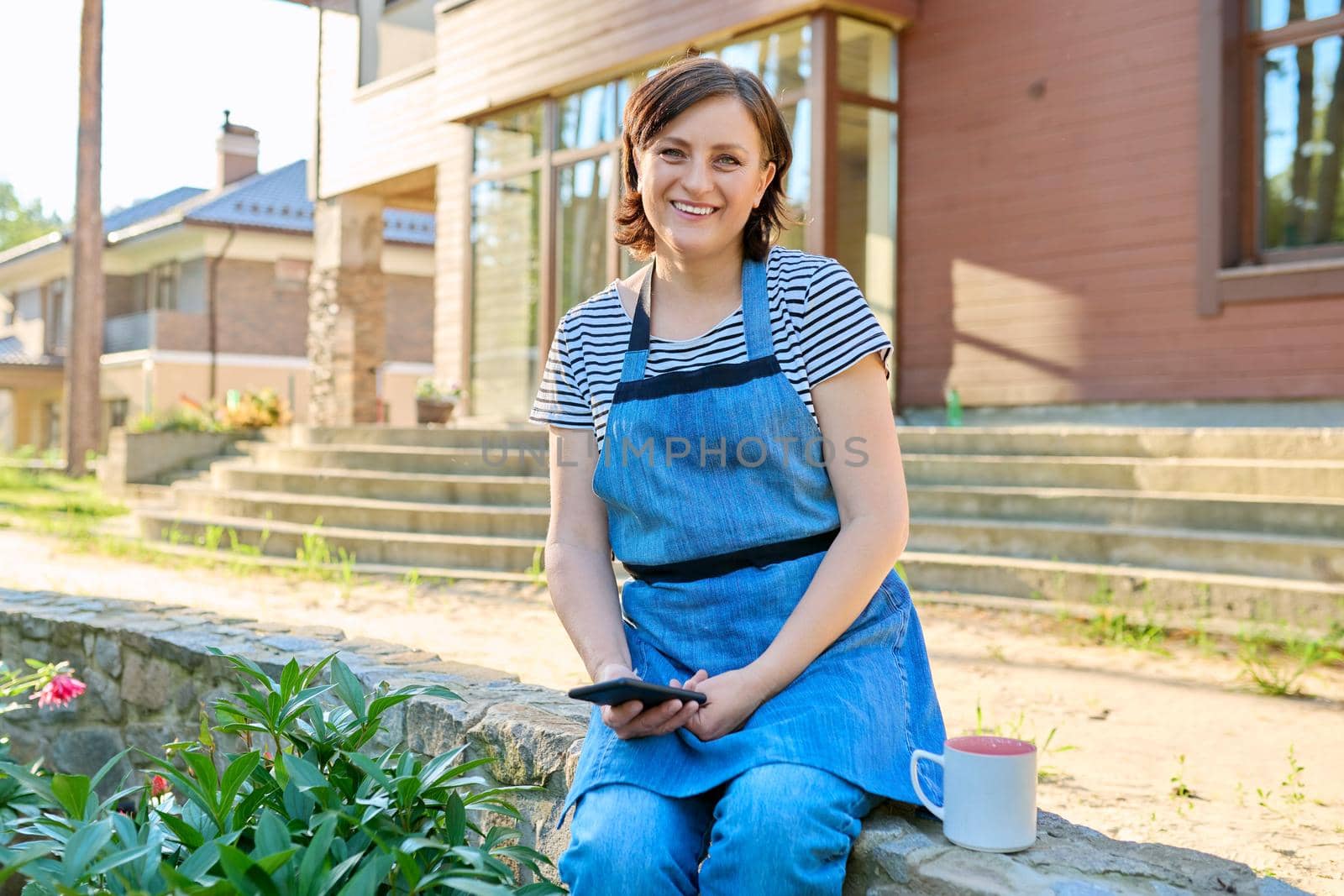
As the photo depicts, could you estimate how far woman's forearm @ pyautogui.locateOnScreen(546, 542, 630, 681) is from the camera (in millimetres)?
1834

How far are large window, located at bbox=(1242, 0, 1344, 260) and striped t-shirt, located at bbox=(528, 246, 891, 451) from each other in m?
5.60

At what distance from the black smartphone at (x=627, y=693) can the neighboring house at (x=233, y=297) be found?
19.4 metres

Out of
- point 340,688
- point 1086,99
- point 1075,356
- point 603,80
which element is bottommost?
point 340,688

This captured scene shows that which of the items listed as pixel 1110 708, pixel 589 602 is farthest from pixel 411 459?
pixel 589 602

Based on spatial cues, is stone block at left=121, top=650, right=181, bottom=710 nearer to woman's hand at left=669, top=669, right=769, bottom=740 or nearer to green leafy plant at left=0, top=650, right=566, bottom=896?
green leafy plant at left=0, top=650, right=566, bottom=896

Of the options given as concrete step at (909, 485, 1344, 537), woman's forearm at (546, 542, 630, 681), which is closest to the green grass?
concrete step at (909, 485, 1344, 537)

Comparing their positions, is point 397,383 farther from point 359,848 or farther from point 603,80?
point 359,848

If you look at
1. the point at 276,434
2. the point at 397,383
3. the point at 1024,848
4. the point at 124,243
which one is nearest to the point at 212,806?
the point at 1024,848

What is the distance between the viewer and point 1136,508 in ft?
17.6

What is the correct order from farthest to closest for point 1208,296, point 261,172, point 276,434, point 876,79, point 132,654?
1. point 261,172
2. point 276,434
3. point 876,79
4. point 1208,296
5. point 132,654

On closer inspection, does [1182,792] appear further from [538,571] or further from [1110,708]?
[538,571]

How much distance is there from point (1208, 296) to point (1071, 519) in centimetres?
195

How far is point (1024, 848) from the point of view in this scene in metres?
1.60

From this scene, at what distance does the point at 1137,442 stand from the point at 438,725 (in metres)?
4.41
